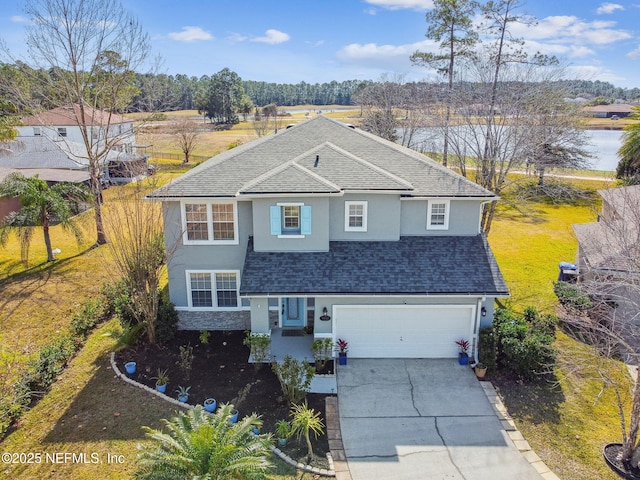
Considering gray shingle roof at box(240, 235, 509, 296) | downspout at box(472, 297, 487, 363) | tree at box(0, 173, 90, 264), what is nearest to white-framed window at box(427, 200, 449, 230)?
gray shingle roof at box(240, 235, 509, 296)

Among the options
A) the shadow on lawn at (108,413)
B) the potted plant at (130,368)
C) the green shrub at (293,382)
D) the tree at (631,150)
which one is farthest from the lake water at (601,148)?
the shadow on lawn at (108,413)

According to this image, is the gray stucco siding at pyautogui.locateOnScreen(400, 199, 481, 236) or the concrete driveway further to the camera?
the gray stucco siding at pyautogui.locateOnScreen(400, 199, 481, 236)

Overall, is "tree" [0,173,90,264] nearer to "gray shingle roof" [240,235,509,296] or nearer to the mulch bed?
the mulch bed

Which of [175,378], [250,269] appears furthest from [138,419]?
[250,269]

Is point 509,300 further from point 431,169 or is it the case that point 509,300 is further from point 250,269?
point 250,269

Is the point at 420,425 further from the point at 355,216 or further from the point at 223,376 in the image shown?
the point at 355,216

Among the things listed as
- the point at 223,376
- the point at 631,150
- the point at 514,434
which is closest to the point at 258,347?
the point at 223,376

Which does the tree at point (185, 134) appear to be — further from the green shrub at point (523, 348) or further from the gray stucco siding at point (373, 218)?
the green shrub at point (523, 348)
